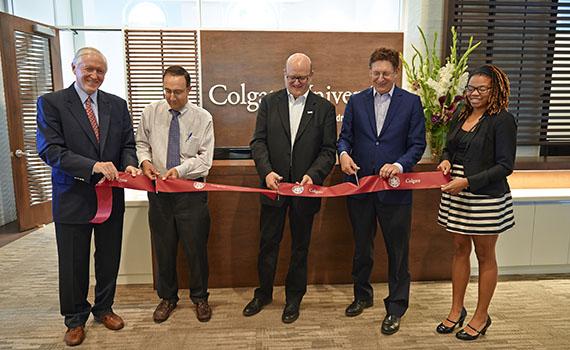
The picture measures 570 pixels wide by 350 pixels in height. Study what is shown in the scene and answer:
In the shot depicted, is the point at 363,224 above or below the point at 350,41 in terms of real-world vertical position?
below

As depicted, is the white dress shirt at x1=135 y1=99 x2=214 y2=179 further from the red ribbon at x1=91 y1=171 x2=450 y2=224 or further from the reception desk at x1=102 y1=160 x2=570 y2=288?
the reception desk at x1=102 y1=160 x2=570 y2=288

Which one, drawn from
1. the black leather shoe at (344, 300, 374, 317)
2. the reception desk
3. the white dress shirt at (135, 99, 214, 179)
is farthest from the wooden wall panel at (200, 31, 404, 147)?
the black leather shoe at (344, 300, 374, 317)

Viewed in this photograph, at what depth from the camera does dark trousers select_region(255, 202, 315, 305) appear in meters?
3.12

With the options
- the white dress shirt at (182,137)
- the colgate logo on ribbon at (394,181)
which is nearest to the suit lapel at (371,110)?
the colgate logo on ribbon at (394,181)

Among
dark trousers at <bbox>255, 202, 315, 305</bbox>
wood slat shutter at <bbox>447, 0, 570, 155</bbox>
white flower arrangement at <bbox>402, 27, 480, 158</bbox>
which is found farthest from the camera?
wood slat shutter at <bbox>447, 0, 570, 155</bbox>

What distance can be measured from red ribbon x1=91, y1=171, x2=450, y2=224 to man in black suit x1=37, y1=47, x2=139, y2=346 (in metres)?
0.06

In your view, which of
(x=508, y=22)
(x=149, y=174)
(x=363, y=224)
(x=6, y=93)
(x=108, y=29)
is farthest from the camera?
(x=108, y=29)

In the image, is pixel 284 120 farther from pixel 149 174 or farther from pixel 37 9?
pixel 37 9

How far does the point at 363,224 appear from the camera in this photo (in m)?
3.11

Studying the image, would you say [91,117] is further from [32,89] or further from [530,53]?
[530,53]

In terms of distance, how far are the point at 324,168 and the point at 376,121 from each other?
466 millimetres

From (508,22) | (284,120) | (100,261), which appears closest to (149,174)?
(100,261)

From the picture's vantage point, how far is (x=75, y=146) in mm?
2721

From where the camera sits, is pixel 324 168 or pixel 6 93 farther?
pixel 6 93
